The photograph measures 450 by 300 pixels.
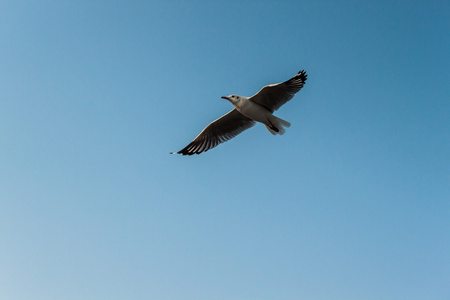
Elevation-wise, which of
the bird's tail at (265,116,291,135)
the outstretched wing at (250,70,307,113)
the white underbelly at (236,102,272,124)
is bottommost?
the bird's tail at (265,116,291,135)

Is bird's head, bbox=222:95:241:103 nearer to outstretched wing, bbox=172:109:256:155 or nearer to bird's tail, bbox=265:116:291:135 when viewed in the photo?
outstretched wing, bbox=172:109:256:155

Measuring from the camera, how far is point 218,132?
37.7 feet

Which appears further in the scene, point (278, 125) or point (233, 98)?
point (233, 98)

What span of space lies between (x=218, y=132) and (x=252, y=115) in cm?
143

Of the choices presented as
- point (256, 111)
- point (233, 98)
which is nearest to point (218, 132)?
point (233, 98)

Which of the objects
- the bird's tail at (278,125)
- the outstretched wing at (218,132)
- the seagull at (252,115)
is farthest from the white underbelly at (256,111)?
the outstretched wing at (218,132)

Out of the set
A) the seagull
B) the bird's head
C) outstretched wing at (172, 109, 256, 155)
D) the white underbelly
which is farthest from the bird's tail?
outstretched wing at (172, 109, 256, 155)

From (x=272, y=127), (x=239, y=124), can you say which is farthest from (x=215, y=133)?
(x=272, y=127)

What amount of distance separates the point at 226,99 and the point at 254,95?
75cm

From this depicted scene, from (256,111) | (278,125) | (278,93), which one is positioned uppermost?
(278,93)

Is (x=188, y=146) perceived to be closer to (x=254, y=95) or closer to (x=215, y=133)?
(x=215, y=133)

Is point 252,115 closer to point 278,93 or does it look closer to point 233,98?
point 233,98

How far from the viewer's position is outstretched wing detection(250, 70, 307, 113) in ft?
32.2

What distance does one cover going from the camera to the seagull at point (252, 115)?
9922mm
